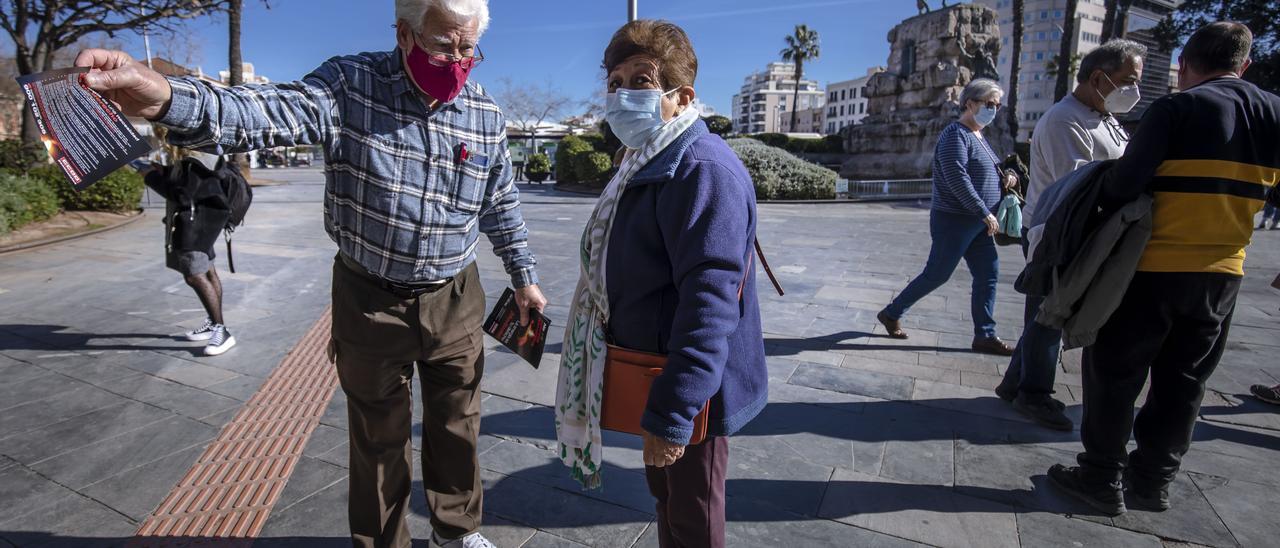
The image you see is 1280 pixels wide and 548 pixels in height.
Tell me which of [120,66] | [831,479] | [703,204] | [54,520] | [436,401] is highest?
[120,66]

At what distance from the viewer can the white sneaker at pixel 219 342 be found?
15.2 feet

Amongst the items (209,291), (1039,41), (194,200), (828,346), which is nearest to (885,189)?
(828,346)

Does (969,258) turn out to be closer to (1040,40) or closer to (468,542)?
(468,542)

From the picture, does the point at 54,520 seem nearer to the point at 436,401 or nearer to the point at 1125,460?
the point at 436,401

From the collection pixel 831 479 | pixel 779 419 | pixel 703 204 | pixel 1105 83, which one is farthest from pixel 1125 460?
pixel 703 204

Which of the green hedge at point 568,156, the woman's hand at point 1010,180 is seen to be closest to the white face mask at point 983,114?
the woman's hand at point 1010,180

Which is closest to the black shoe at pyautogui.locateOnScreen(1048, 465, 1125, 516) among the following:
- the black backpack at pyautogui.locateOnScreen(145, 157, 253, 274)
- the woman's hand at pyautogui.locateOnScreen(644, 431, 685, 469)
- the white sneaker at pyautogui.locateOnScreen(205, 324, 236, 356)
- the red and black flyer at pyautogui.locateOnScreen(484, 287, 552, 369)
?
the woman's hand at pyautogui.locateOnScreen(644, 431, 685, 469)

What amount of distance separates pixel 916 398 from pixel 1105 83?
1.87 m

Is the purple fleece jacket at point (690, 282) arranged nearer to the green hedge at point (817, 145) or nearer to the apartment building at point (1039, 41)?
the green hedge at point (817, 145)

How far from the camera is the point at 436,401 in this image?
227 cm

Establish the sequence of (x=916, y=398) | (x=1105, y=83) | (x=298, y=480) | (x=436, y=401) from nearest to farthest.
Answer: (x=436, y=401) → (x=298, y=480) → (x=1105, y=83) → (x=916, y=398)

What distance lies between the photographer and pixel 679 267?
1.55m

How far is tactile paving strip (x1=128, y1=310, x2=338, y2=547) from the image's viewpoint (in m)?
2.55

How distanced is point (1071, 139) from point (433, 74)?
303 centimetres
